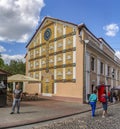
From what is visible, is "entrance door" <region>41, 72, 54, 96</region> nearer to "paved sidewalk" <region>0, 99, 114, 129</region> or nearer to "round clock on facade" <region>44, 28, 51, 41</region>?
"round clock on facade" <region>44, 28, 51, 41</region>

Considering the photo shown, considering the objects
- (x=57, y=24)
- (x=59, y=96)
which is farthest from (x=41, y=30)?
(x=59, y=96)

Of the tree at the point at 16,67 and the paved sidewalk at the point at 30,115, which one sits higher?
the tree at the point at 16,67

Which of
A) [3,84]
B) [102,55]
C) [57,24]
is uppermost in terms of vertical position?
[57,24]

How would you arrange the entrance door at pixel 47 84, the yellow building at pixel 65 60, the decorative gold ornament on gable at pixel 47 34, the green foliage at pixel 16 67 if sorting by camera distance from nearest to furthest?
the yellow building at pixel 65 60 → the entrance door at pixel 47 84 → the decorative gold ornament on gable at pixel 47 34 → the green foliage at pixel 16 67

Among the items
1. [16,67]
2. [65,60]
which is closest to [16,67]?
[16,67]

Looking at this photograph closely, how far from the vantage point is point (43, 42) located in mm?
36250

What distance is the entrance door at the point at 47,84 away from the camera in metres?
33.7

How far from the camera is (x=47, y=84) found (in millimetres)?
34656

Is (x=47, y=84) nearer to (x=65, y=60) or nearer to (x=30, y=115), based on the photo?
(x=65, y=60)

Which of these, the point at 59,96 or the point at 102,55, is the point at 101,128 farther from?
the point at 102,55

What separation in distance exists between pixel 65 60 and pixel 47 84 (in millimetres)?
4841

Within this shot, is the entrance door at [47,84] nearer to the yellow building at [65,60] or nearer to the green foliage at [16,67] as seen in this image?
the yellow building at [65,60]

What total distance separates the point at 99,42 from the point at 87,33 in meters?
5.69

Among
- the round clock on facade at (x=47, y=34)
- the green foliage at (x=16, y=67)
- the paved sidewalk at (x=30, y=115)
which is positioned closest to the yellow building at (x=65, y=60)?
the round clock on facade at (x=47, y=34)
